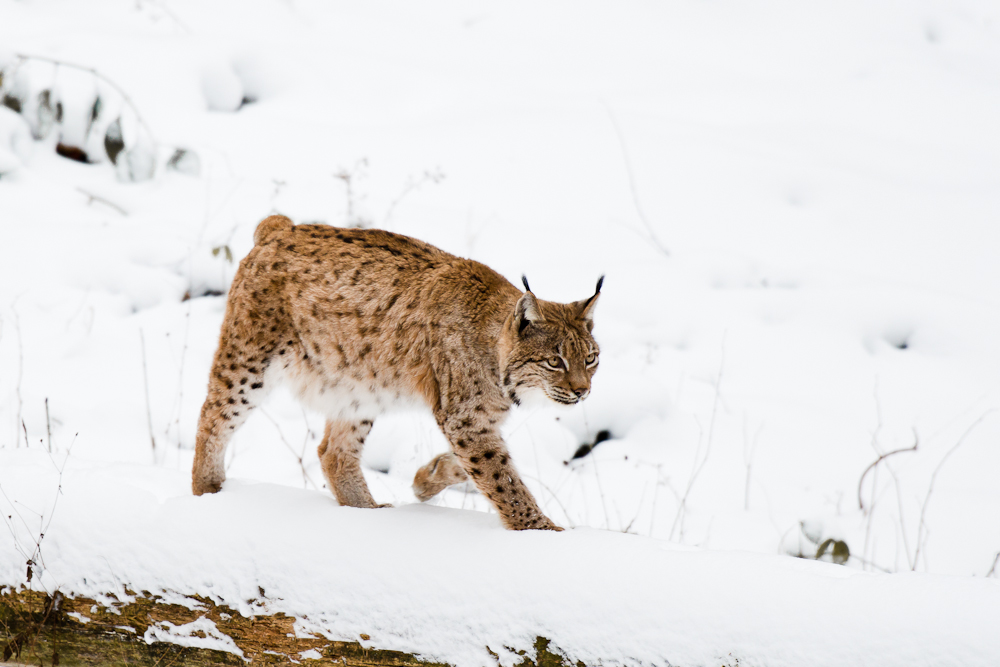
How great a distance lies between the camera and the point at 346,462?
13.3 ft

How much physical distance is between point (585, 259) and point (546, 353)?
156 inches

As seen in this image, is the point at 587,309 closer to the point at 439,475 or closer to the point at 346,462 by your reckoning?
the point at 439,475

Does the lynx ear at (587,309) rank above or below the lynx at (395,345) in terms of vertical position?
above

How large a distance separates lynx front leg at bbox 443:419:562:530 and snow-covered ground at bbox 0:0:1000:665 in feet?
0.93

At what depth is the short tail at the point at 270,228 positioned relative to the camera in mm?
3918

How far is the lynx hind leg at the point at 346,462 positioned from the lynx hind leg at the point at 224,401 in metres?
0.51

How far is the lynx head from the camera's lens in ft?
11.2

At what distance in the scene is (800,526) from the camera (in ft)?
14.9

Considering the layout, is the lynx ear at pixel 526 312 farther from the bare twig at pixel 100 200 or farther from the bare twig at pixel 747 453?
the bare twig at pixel 100 200

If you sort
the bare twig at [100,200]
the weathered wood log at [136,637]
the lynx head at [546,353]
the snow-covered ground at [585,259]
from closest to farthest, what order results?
the weathered wood log at [136,637] < the snow-covered ground at [585,259] < the lynx head at [546,353] < the bare twig at [100,200]

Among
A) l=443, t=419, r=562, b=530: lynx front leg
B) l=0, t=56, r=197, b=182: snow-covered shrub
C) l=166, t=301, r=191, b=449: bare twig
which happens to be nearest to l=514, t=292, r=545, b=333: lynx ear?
l=443, t=419, r=562, b=530: lynx front leg

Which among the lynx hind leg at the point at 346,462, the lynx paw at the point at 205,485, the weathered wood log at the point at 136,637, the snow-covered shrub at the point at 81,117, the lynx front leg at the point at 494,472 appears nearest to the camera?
the weathered wood log at the point at 136,637

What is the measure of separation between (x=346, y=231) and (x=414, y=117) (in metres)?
5.40

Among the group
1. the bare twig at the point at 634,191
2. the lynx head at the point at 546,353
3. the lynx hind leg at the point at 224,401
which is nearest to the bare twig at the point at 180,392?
the lynx hind leg at the point at 224,401
